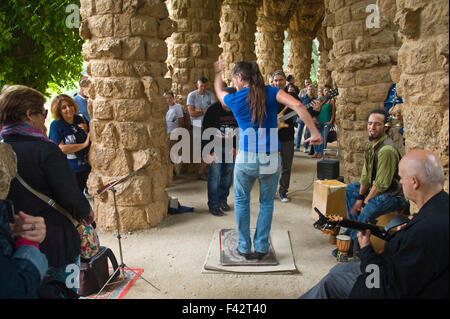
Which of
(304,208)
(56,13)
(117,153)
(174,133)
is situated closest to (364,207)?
(304,208)

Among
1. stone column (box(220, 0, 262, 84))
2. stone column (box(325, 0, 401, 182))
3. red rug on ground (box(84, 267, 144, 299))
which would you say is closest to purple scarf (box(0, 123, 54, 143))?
red rug on ground (box(84, 267, 144, 299))

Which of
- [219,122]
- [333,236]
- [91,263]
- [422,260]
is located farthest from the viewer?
[219,122]

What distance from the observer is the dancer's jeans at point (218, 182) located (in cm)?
557

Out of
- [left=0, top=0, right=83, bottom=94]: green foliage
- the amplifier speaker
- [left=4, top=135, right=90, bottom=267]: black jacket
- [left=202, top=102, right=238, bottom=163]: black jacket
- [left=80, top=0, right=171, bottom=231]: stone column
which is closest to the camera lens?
[left=4, top=135, right=90, bottom=267]: black jacket

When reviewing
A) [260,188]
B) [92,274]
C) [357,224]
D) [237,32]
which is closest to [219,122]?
[260,188]

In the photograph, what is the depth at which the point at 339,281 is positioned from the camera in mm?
2439

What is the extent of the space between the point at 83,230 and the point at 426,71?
273cm

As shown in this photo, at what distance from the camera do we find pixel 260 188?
385cm

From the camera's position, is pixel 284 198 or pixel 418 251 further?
pixel 284 198

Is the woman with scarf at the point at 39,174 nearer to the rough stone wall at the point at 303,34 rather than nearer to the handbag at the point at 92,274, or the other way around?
Answer: the handbag at the point at 92,274

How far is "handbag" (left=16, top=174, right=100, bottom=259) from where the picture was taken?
231cm

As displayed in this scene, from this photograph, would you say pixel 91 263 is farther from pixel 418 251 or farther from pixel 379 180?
pixel 379 180

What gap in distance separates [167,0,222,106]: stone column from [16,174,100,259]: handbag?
530cm

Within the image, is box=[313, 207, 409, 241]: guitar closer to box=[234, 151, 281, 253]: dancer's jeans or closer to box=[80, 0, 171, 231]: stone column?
box=[234, 151, 281, 253]: dancer's jeans
